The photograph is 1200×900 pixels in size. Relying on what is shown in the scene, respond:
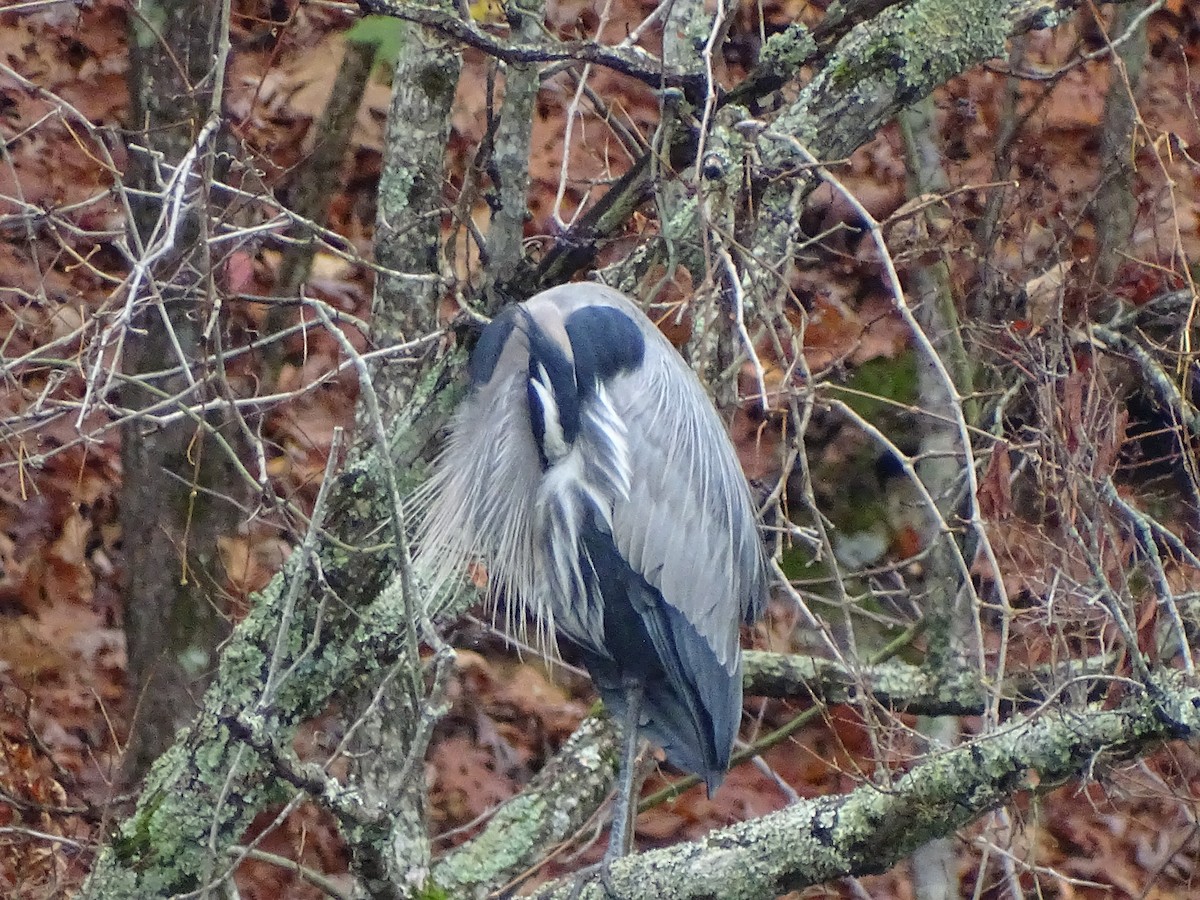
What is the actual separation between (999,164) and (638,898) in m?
2.63

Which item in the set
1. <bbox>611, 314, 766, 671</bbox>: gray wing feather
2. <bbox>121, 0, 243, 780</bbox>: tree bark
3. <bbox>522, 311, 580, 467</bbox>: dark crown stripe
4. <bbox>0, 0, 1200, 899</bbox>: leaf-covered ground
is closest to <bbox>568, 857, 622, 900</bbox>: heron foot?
<bbox>611, 314, 766, 671</bbox>: gray wing feather

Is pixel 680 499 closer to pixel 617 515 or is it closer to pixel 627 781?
pixel 617 515

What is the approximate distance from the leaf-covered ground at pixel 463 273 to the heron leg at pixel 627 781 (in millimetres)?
1183

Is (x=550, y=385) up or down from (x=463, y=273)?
up

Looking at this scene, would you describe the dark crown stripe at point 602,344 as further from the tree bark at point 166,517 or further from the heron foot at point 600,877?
the tree bark at point 166,517

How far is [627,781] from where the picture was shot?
8.91 ft

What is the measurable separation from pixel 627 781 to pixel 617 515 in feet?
1.66

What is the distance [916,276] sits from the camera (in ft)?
13.3

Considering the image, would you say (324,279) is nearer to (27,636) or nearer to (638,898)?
(27,636)

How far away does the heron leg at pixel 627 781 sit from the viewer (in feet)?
8.64

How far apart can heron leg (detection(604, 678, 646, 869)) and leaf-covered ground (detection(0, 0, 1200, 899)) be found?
3.88ft

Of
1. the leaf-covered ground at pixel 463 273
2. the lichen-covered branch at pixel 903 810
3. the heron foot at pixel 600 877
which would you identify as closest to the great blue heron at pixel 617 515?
the heron foot at pixel 600 877

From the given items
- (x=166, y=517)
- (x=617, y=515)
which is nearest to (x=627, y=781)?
(x=617, y=515)

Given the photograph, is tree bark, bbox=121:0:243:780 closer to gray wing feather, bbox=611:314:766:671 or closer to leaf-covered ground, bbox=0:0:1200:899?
leaf-covered ground, bbox=0:0:1200:899
